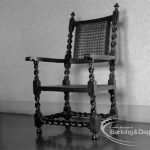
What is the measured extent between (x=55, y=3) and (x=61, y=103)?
3.35 feet

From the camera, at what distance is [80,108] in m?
2.61

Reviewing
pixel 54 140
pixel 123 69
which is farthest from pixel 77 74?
pixel 54 140

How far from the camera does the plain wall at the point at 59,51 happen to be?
2.31 meters

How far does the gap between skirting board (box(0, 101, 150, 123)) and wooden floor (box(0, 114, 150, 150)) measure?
0.12 m

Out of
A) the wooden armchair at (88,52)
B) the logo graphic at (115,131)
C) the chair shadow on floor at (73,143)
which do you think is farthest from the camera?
the wooden armchair at (88,52)

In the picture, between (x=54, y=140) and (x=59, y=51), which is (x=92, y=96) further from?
(x=59, y=51)

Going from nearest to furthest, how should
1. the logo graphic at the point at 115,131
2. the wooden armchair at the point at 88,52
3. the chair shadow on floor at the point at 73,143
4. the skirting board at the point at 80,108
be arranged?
the chair shadow on floor at the point at 73,143
the logo graphic at the point at 115,131
the wooden armchair at the point at 88,52
the skirting board at the point at 80,108

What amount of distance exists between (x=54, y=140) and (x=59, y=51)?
45.3 inches

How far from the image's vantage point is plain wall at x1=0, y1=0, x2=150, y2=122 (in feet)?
7.58

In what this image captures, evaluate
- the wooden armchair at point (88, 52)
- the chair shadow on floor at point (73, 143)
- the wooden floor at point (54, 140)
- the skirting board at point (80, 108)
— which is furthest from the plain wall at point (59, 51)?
the chair shadow on floor at point (73, 143)

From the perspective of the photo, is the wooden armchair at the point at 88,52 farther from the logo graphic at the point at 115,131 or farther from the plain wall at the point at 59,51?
the plain wall at the point at 59,51

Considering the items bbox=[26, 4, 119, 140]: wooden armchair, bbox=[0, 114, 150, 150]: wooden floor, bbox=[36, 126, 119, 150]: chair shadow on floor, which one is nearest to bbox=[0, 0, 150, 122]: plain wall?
bbox=[26, 4, 119, 140]: wooden armchair

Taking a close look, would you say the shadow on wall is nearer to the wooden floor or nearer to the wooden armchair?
the wooden armchair

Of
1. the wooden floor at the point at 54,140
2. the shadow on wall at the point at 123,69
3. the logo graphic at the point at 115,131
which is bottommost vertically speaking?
the wooden floor at the point at 54,140
